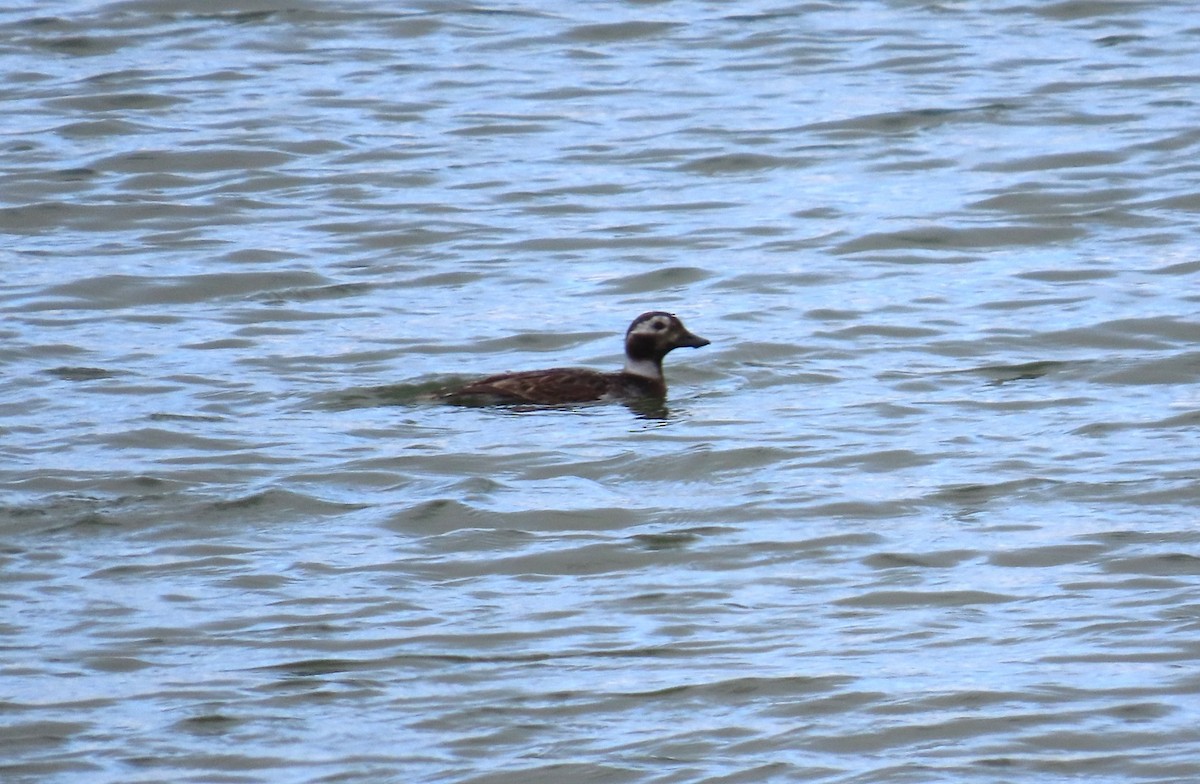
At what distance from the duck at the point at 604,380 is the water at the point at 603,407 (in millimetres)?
142

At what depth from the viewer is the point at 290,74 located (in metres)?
21.7

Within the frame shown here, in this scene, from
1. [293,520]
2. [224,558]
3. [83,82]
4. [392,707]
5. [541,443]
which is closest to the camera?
[392,707]

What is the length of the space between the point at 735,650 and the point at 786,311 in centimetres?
619

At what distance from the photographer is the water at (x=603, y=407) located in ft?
24.4

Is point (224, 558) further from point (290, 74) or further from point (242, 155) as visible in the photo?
point (290, 74)

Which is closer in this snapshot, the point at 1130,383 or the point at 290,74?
the point at 1130,383

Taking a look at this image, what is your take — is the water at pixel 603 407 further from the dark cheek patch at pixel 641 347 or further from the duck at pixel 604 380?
the dark cheek patch at pixel 641 347

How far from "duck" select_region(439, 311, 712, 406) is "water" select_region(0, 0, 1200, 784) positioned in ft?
0.47

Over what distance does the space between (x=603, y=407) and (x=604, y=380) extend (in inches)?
6.9

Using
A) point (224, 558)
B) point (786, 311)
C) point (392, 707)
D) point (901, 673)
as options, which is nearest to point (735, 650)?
point (901, 673)

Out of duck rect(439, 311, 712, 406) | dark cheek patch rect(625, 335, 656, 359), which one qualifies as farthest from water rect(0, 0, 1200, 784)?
dark cheek patch rect(625, 335, 656, 359)

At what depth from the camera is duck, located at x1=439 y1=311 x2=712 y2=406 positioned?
11891 mm

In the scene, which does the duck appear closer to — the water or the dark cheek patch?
the dark cheek patch

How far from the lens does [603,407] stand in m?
12.3
